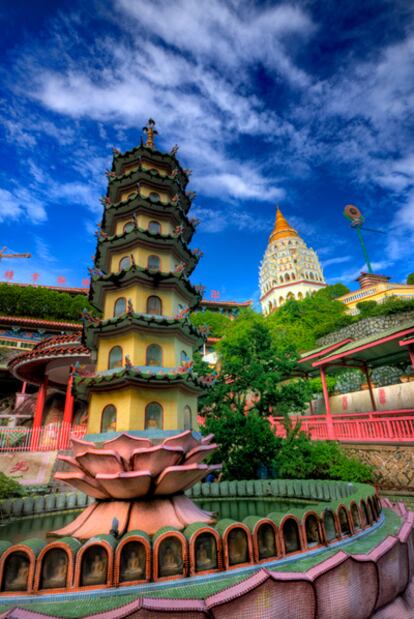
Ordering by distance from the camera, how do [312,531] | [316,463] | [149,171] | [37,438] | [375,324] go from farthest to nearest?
[375,324] → [37,438] → [316,463] → [149,171] → [312,531]

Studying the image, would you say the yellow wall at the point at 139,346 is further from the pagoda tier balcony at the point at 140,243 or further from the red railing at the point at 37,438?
the red railing at the point at 37,438

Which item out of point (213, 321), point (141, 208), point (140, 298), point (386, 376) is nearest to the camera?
point (140, 298)

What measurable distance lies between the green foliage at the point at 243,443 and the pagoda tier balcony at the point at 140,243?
7308 millimetres

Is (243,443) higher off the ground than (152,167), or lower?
lower

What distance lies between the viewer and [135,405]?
7477 mm

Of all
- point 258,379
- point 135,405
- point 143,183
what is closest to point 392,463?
point 258,379

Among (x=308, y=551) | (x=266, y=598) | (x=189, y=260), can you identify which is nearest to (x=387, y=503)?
(x=308, y=551)

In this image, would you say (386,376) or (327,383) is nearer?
(327,383)

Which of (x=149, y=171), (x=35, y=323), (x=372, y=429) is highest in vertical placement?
(x=35, y=323)

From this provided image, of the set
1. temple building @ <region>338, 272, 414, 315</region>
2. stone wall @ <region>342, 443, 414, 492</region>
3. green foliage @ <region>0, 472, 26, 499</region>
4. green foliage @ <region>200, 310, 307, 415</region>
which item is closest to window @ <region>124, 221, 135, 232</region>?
green foliage @ <region>200, 310, 307, 415</region>

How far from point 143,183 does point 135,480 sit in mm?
8466

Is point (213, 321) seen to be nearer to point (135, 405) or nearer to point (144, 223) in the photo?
point (144, 223)

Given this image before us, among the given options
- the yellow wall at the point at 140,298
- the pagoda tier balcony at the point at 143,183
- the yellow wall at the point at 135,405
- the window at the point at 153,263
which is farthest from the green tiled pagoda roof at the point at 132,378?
the pagoda tier balcony at the point at 143,183

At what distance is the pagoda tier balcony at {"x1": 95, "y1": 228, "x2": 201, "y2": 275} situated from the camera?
935 cm
